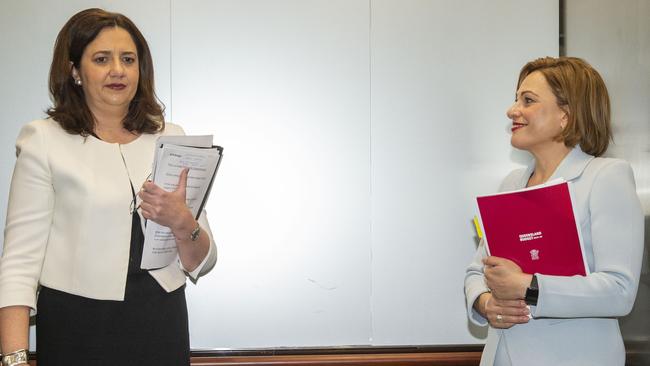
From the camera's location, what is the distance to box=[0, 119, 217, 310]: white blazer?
5.72 ft

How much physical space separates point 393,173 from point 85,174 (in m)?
1.43

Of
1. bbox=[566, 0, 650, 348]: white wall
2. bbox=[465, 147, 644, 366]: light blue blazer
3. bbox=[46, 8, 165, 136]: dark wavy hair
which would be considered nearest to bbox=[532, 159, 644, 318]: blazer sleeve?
bbox=[465, 147, 644, 366]: light blue blazer

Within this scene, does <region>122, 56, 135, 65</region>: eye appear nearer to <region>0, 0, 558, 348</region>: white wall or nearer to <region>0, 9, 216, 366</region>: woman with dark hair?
<region>0, 9, 216, 366</region>: woman with dark hair

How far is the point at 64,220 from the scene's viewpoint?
1796 mm

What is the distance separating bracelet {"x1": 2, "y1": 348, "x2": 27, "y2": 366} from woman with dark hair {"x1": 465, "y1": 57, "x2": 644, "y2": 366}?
1.20 meters

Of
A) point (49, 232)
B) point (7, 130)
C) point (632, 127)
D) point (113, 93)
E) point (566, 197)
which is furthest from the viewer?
point (7, 130)

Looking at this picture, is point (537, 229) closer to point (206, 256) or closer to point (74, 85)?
point (206, 256)

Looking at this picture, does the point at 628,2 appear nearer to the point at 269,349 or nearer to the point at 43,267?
the point at 269,349

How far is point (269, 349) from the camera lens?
9.36ft

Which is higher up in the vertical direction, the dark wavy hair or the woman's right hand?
the dark wavy hair

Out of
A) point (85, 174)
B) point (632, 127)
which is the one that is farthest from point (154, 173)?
point (632, 127)

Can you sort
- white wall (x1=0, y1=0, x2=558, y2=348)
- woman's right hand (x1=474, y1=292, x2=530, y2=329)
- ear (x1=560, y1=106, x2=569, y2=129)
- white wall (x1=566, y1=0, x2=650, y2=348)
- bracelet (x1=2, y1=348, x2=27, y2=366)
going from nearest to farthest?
bracelet (x1=2, y1=348, x2=27, y2=366) < woman's right hand (x1=474, y1=292, x2=530, y2=329) < ear (x1=560, y1=106, x2=569, y2=129) < white wall (x1=566, y1=0, x2=650, y2=348) < white wall (x1=0, y1=0, x2=558, y2=348)

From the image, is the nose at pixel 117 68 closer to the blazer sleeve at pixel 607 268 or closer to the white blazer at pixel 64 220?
the white blazer at pixel 64 220

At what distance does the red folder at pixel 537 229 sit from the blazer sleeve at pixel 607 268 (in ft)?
0.16
